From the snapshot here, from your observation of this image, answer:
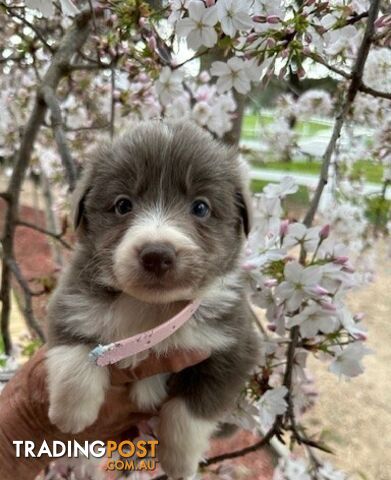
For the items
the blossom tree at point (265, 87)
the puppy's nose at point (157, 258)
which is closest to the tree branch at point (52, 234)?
the blossom tree at point (265, 87)

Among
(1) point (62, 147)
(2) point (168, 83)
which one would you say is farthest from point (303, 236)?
(1) point (62, 147)

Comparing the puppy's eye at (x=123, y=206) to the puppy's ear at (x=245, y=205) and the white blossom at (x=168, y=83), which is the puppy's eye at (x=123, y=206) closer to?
the puppy's ear at (x=245, y=205)

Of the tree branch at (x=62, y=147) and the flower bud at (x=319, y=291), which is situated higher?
the tree branch at (x=62, y=147)

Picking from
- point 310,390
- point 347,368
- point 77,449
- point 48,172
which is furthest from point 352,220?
point 48,172

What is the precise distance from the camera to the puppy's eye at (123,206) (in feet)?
5.48

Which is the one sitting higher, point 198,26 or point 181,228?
point 198,26

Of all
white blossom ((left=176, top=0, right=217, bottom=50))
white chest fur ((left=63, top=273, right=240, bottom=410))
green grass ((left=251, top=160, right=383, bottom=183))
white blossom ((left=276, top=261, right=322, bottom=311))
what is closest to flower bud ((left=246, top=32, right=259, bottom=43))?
white blossom ((left=176, top=0, right=217, bottom=50))

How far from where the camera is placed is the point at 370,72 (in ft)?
8.79

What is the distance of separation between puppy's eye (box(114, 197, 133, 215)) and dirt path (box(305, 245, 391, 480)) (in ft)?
8.75

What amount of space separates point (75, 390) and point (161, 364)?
1.08ft

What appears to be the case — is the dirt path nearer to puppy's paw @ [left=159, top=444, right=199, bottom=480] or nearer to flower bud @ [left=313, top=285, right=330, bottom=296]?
puppy's paw @ [left=159, top=444, right=199, bottom=480]

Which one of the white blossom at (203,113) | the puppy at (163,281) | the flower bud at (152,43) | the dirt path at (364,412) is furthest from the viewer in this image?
the dirt path at (364,412)

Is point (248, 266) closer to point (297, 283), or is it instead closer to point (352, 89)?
point (297, 283)

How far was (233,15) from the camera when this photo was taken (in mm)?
1501
